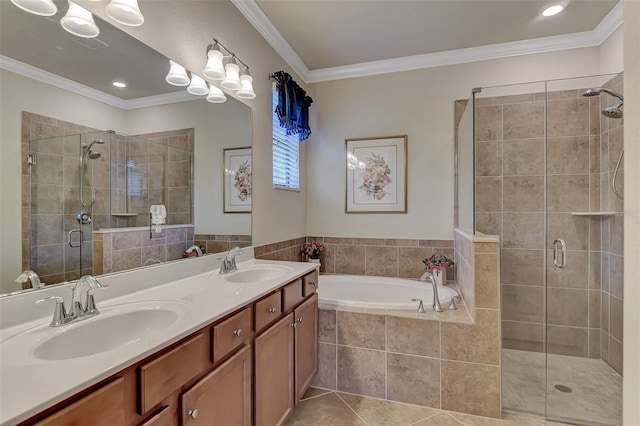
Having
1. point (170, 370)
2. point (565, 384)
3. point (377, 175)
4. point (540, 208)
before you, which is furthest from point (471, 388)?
point (377, 175)

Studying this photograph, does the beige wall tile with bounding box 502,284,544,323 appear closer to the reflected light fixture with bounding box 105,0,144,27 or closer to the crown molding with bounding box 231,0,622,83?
the crown molding with bounding box 231,0,622,83

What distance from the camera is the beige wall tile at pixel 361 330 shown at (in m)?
2.15

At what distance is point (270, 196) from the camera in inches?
102

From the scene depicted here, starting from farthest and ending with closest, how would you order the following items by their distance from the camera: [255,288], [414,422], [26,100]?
[414,422]
[255,288]
[26,100]

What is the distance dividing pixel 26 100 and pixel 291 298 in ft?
4.57

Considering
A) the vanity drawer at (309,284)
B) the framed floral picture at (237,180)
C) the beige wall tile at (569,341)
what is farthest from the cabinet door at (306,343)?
the beige wall tile at (569,341)

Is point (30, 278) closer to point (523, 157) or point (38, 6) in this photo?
point (38, 6)

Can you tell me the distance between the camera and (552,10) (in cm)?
228

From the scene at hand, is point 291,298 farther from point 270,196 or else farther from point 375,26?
point 375,26

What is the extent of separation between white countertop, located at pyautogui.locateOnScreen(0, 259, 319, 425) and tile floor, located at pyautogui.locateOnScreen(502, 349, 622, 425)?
1.94 metres

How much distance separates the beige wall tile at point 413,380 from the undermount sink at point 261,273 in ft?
3.13

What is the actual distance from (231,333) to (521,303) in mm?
2400

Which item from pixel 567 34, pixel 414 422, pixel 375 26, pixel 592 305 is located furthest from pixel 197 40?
pixel 592 305

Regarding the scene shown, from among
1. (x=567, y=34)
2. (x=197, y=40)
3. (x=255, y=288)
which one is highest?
(x=567, y=34)
